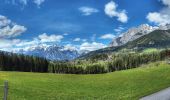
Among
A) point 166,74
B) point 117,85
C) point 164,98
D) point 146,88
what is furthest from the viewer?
point 166,74

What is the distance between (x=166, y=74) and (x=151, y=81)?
9843mm

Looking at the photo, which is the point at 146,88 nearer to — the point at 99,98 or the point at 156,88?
the point at 156,88

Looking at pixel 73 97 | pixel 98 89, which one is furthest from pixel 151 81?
pixel 73 97

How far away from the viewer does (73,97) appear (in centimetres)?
4341

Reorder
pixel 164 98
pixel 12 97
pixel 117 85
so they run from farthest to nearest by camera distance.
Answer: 1. pixel 117 85
2. pixel 164 98
3. pixel 12 97

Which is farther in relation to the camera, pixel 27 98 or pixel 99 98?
pixel 99 98

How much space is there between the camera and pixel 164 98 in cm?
4200

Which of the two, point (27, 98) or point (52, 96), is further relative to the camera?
point (52, 96)

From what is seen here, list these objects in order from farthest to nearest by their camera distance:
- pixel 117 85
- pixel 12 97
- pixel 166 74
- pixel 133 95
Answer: pixel 166 74 → pixel 117 85 → pixel 133 95 → pixel 12 97

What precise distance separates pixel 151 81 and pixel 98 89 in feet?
41.7

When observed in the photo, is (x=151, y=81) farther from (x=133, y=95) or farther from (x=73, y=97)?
(x=73, y=97)

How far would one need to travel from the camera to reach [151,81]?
6206 cm

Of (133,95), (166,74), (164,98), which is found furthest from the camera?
(166,74)

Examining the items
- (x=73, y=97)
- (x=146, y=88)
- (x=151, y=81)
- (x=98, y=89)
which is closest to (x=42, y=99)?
(x=73, y=97)
